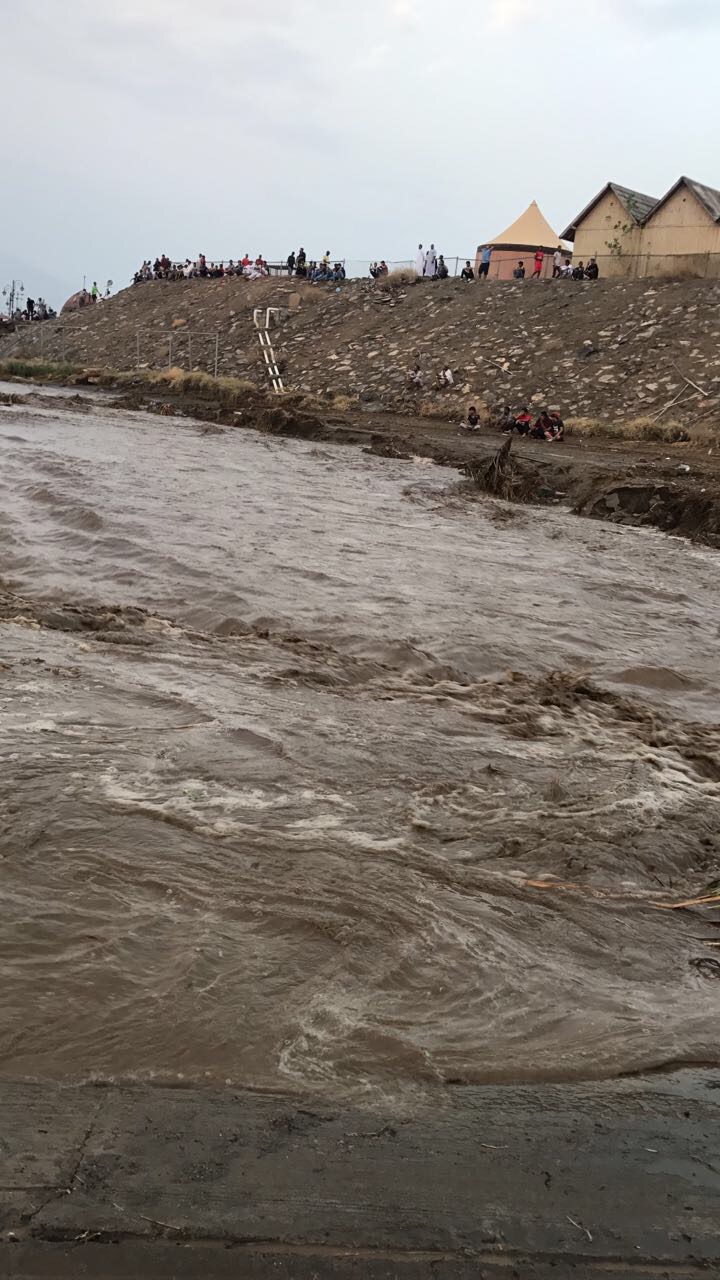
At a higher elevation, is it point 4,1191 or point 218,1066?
point 4,1191

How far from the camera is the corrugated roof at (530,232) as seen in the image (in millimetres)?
39062

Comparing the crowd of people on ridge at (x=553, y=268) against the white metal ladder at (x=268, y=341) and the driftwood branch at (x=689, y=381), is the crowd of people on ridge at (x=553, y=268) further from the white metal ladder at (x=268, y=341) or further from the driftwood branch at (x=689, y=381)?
the driftwood branch at (x=689, y=381)

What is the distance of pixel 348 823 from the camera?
4242 millimetres

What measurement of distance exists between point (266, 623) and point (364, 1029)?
16.5ft

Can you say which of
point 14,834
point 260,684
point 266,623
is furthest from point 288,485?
point 14,834

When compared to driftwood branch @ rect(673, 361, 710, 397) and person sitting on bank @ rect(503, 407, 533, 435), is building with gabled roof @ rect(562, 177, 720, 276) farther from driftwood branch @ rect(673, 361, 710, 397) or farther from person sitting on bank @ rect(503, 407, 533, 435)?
person sitting on bank @ rect(503, 407, 533, 435)

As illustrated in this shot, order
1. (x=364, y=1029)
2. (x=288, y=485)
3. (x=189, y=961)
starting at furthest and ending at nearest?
(x=288, y=485), (x=189, y=961), (x=364, y=1029)

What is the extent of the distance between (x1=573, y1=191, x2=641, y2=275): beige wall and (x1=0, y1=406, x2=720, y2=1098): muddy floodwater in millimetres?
26975

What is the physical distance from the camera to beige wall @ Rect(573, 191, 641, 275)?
32906 millimetres

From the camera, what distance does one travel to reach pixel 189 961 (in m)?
3.13

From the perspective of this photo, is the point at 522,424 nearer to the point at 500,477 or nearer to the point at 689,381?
the point at 689,381

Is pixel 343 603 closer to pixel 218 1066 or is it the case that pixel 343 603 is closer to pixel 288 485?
pixel 218 1066

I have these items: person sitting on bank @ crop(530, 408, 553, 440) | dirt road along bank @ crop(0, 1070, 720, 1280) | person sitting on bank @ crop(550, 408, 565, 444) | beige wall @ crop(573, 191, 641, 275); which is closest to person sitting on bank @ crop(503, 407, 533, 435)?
person sitting on bank @ crop(530, 408, 553, 440)

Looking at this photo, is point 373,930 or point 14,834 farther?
point 14,834
